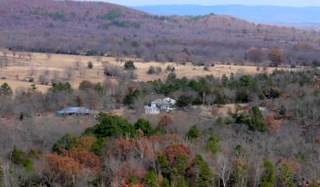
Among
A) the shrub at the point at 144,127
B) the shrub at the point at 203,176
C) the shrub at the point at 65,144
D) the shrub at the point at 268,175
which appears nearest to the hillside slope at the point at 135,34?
the shrub at the point at 144,127

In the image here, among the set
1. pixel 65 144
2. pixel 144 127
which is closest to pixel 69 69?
A: pixel 144 127

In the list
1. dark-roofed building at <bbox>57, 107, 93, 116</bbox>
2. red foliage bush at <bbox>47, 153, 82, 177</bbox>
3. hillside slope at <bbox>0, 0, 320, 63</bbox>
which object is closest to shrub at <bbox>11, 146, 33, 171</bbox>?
red foliage bush at <bbox>47, 153, 82, 177</bbox>

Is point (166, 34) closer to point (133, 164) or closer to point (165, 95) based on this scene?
point (165, 95)

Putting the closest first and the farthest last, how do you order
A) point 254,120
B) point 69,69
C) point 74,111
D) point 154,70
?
point 254,120, point 74,111, point 69,69, point 154,70

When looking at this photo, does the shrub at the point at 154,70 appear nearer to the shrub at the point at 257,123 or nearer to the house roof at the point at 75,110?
the house roof at the point at 75,110

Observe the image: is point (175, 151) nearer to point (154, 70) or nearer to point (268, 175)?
point (268, 175)

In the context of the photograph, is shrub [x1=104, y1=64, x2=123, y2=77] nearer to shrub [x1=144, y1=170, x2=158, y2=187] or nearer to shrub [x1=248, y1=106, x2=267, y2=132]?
shrub [x1=248, y1=106, x2=267, y2=132]
